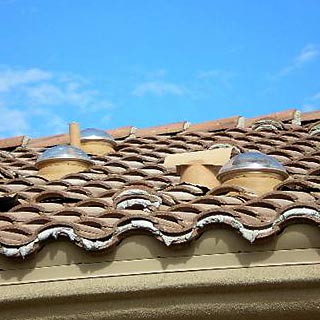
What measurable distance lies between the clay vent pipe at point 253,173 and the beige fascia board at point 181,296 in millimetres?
1489

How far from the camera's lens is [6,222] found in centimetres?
476

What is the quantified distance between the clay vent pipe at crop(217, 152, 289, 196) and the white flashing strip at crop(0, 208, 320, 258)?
1378mm

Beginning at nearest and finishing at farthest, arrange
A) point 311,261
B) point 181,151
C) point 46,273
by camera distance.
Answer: point 311,261 → point 46,273 → point 181,151

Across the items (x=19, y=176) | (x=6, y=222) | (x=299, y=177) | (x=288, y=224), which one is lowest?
(x=288, y=224)

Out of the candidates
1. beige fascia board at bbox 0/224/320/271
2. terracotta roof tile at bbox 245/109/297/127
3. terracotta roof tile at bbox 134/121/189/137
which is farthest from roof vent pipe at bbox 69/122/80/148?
beige fascia board at bbox 0/224/320/271

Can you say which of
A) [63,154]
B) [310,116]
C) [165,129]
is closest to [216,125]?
[165,129]

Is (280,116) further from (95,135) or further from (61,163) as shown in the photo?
(61,163)

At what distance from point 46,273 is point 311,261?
1.24 meters

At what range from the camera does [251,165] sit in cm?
555

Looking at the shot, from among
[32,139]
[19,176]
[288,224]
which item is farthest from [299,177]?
[32,139]

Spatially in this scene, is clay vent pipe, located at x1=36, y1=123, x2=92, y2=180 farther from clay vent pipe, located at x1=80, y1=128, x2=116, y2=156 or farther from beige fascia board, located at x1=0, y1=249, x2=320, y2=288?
beige fascia board, located at x1=0, y1=249, x2=320, y2=288

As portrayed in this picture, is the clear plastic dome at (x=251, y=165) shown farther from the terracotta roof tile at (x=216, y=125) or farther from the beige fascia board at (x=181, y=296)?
the terracotta roof tile at (x=216, y=125)

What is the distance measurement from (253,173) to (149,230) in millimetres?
1605

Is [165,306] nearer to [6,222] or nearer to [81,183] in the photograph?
[6,222]
